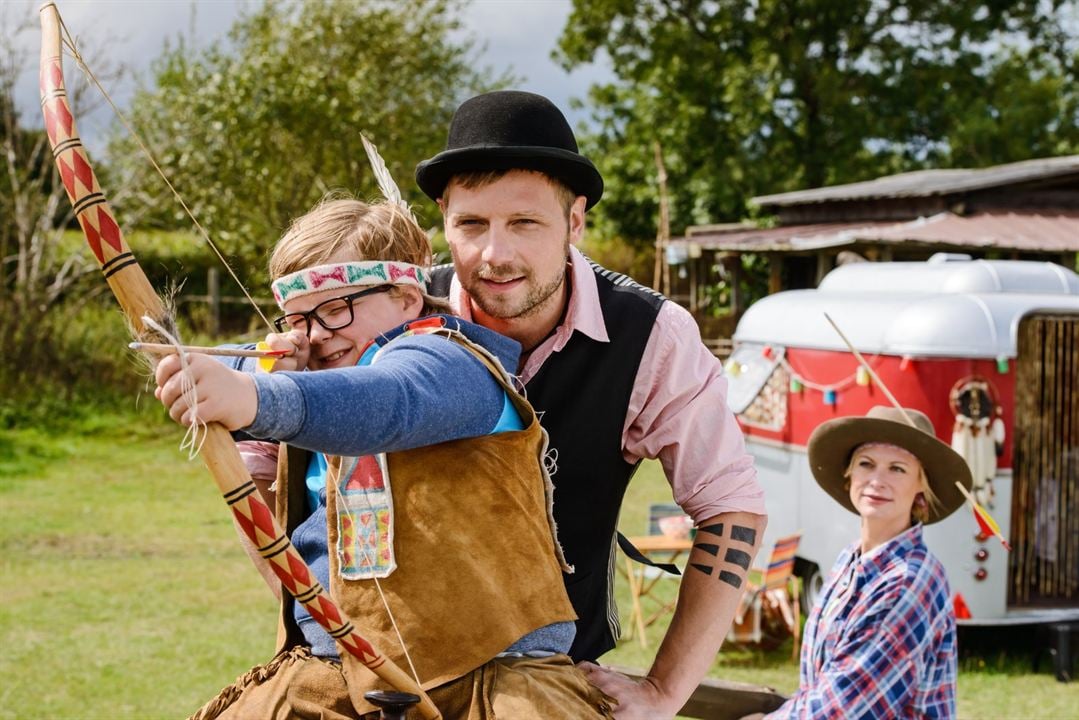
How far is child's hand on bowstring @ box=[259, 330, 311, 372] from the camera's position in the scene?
1.98 meters

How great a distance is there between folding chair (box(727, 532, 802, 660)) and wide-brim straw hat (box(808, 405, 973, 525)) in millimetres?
2874

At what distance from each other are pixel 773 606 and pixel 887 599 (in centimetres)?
448

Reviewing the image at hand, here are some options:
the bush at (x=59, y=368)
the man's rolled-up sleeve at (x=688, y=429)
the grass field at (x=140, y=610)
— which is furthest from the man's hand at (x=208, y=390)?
the bush at (x=59, y=368)

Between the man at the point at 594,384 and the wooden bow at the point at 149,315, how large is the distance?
736 millimetres

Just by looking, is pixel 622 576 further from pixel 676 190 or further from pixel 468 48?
pixel 676 190

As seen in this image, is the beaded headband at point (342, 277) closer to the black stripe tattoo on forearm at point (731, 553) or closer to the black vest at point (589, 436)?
the black vest at point (589, 436)

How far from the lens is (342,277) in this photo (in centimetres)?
205

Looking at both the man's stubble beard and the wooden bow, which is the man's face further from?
the wooden bow

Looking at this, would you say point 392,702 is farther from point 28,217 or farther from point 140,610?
point 28,217

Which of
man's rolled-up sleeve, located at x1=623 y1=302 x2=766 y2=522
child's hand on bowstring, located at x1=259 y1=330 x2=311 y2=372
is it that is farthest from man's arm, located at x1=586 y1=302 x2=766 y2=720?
child's hand on bowstring, located at x1=259 y1=330 x2=311 y2=372

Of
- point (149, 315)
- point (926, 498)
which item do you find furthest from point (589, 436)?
point (926, 498)

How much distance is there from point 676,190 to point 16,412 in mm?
17759

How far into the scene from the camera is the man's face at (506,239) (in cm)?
233

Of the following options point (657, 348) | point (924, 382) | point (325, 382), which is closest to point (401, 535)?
point (325, 382)
